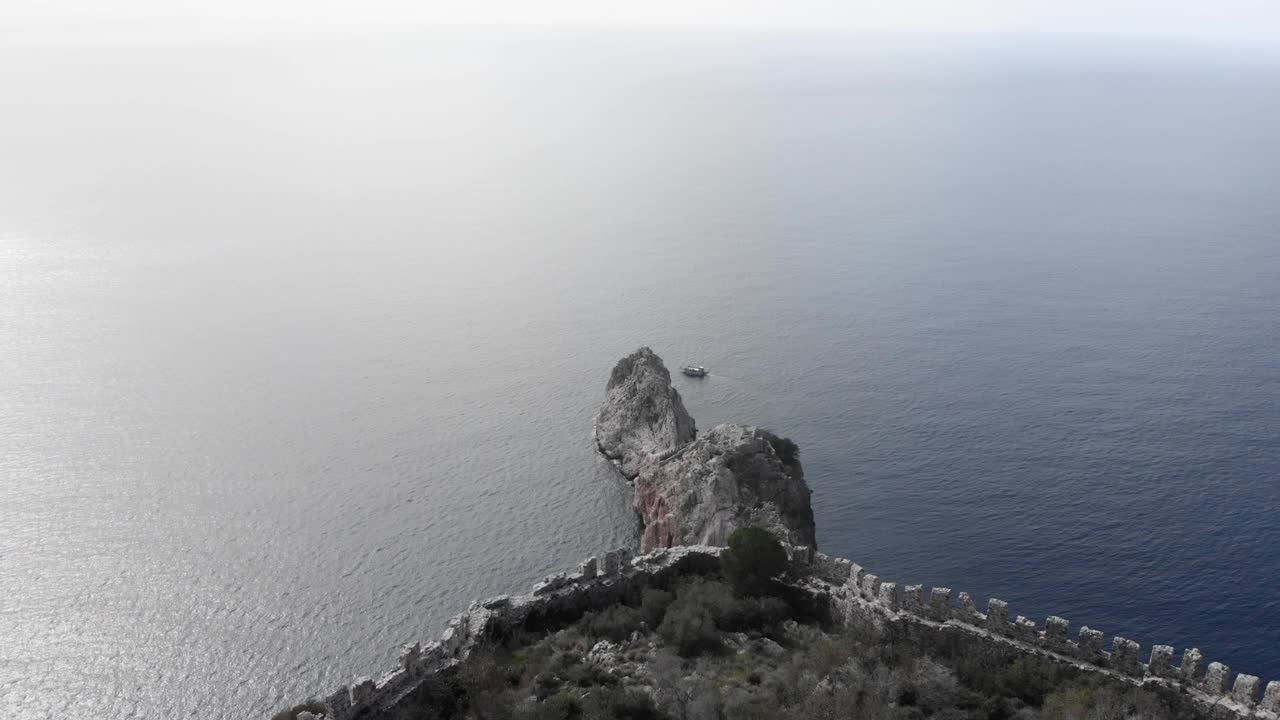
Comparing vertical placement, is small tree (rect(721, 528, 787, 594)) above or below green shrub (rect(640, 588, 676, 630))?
above

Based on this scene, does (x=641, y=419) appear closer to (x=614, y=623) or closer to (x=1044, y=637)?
(x=614, y=623)

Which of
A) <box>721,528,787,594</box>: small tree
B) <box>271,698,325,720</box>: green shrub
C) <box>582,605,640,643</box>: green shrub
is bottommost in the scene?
<box>271,698,325,720</box>: green shrub

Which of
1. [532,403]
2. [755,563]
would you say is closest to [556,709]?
[755,563]

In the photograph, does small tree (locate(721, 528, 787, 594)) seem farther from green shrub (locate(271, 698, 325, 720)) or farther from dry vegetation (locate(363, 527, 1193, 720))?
green shrub (locate(271, 698, 325, 720))

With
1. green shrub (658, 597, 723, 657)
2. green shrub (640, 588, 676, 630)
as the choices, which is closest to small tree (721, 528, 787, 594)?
green shrub (640, 588, 676, 630)

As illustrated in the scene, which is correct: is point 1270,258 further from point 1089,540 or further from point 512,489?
point 512,489

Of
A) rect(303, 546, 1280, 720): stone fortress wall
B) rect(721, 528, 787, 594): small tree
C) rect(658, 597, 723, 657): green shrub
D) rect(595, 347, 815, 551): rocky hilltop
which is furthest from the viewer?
rect(595, 347, 815, 551): rocky hilltop

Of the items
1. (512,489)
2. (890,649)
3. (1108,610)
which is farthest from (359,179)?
(890,649)
